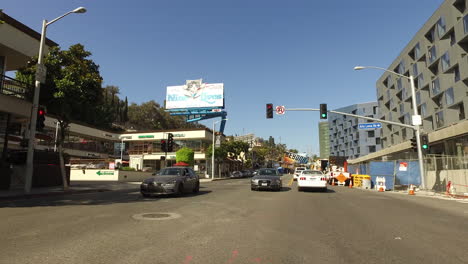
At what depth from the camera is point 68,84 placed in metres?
16.6

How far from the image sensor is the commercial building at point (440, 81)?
2902 cm

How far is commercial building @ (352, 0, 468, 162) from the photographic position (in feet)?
95.2

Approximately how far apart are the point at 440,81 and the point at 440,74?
0.86 meters

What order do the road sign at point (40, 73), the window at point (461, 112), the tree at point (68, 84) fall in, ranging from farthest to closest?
the window at point (461, 112), the tree at point (68, 84), the road sign at point (40, 73)

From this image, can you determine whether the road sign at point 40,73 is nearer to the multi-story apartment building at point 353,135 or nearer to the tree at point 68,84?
the tree at point 68,84

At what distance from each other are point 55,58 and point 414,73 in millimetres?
46474

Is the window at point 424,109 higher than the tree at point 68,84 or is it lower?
higher

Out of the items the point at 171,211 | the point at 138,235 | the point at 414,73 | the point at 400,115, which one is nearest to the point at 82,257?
the point at 138,235

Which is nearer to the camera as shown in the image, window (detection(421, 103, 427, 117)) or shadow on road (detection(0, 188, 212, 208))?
shadow on road (detection(0, 188, 212, 208))

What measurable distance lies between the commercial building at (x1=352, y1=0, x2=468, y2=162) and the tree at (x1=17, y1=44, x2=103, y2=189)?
27641 millimetres

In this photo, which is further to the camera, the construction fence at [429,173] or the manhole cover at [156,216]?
the construction fence at [429,173]

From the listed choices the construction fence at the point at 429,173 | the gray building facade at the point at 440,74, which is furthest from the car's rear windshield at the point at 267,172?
the gray building facade at the point at 440,74

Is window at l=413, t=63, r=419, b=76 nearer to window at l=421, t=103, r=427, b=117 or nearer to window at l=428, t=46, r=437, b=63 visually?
window at l=428, t=46, r=437, b=63

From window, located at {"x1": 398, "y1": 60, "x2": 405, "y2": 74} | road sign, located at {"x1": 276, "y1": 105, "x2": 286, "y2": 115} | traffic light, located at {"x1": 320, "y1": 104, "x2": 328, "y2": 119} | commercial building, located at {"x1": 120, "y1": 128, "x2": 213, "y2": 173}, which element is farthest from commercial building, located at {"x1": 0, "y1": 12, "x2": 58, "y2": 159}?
Answer: window, located at {"x1": 398, "y1": 60, "x2": 405, "y2": 74}
